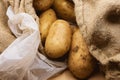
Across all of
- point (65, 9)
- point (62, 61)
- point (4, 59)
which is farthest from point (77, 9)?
point (4, 59)

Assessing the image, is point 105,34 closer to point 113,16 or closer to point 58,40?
point 113,16

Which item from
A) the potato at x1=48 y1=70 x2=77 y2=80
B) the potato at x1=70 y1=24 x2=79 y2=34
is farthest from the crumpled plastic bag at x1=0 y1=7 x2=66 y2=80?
the potato at x1=70 y1=24 x2=79 y2=34

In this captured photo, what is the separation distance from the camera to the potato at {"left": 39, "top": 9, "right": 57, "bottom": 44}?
925 millimetres

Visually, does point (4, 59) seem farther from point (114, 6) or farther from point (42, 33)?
point (114, 6)

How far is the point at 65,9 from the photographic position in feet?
3.19

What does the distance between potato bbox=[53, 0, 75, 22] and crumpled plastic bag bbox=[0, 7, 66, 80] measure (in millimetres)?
162

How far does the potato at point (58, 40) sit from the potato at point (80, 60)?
0.03 m

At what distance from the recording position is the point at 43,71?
2.93 ft

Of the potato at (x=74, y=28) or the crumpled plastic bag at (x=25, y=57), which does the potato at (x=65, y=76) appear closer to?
the crumpled plastic bag at (x=25, y=57)

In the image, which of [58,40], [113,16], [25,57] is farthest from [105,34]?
[25,57]

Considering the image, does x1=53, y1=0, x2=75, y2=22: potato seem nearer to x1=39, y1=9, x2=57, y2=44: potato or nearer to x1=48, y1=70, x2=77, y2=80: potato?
x1=39, y1=9, x2=57, y2=44: potato

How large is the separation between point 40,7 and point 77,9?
0.16 m

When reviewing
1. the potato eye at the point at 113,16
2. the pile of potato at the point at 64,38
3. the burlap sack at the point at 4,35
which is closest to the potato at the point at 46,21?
the pile of potato at the point at 64,38

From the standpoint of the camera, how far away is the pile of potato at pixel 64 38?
868mm
